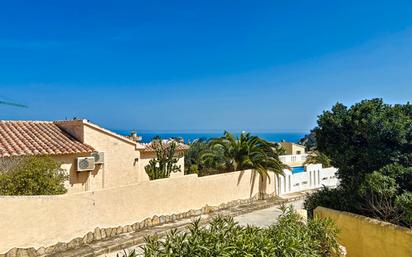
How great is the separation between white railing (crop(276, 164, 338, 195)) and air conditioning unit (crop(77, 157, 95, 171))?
366 inches

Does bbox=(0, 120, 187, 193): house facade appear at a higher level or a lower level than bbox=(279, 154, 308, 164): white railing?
higher

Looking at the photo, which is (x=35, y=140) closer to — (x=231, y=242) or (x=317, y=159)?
(x=231, y=242)

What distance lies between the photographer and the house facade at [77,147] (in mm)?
12195

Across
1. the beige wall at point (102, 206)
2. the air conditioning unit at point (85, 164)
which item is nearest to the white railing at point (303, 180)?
the beige wall at point (102, 206)

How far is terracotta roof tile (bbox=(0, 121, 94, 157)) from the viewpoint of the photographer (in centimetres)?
1159

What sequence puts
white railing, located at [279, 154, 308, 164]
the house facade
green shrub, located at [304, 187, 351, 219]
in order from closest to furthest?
green shrub, located at [304, 187, 351, 219] < the house facade < white railing, located at [279, 154, 308, 164]

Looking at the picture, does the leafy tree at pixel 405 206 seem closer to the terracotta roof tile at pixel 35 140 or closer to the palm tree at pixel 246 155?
the palm tree at pixel 246 155

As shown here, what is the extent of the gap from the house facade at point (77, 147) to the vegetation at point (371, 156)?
8765 millimetres

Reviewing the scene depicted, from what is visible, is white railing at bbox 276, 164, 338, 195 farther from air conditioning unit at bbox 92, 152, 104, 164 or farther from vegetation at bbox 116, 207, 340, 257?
vegetation at bbox 116, 207, 340, 257

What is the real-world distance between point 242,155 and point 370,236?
8477mm

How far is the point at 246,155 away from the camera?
615 inches

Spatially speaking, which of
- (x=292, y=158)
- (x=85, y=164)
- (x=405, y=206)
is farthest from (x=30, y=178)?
(x=292, y=158)

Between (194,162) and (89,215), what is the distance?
12088mm

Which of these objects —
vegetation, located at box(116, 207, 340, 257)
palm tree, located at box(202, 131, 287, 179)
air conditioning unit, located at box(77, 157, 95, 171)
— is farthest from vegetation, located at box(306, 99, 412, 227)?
air conditioning unit, located at box(77, 157, 95, 171)
